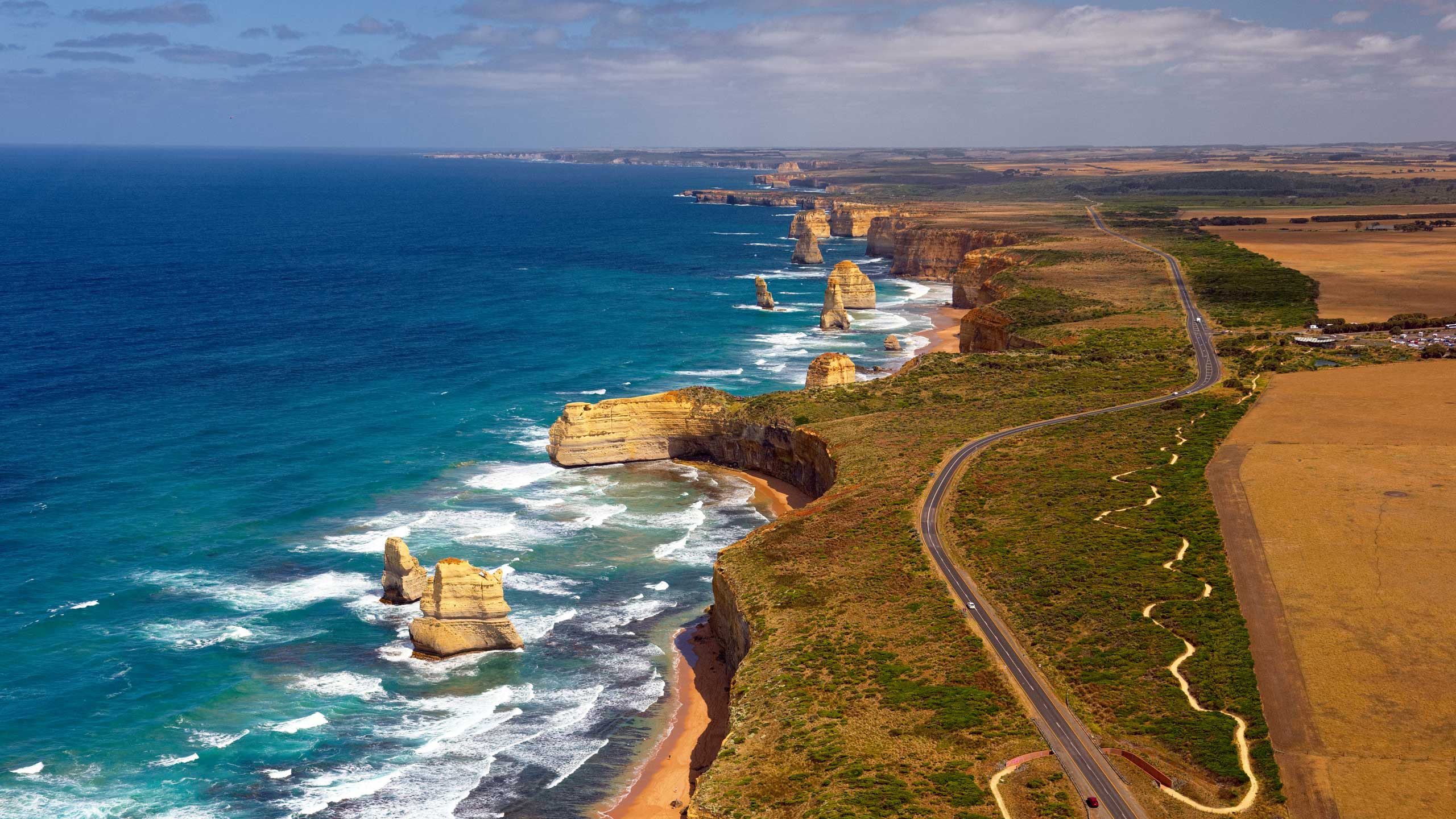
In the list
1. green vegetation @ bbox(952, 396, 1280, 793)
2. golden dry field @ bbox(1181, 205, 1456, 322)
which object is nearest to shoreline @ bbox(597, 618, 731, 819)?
green vegetation @ bbox(952, 396, 1280, 793)

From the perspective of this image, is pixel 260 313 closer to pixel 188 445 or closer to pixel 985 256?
pixel 188 445

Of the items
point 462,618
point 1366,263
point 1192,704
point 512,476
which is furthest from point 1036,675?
point 1366,263

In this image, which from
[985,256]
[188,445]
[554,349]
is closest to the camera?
[188,445]

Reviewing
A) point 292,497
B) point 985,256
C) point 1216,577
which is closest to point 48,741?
point 292,497

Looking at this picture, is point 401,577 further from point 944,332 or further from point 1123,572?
point 944,332

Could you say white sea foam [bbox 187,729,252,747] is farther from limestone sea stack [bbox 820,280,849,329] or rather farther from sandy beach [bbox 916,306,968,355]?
limestone sea stack [bbox 820,280,849,329]

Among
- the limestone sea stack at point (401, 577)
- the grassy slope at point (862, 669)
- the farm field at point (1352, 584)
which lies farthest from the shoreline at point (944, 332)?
the limestone sea stack at point (401, 577)
